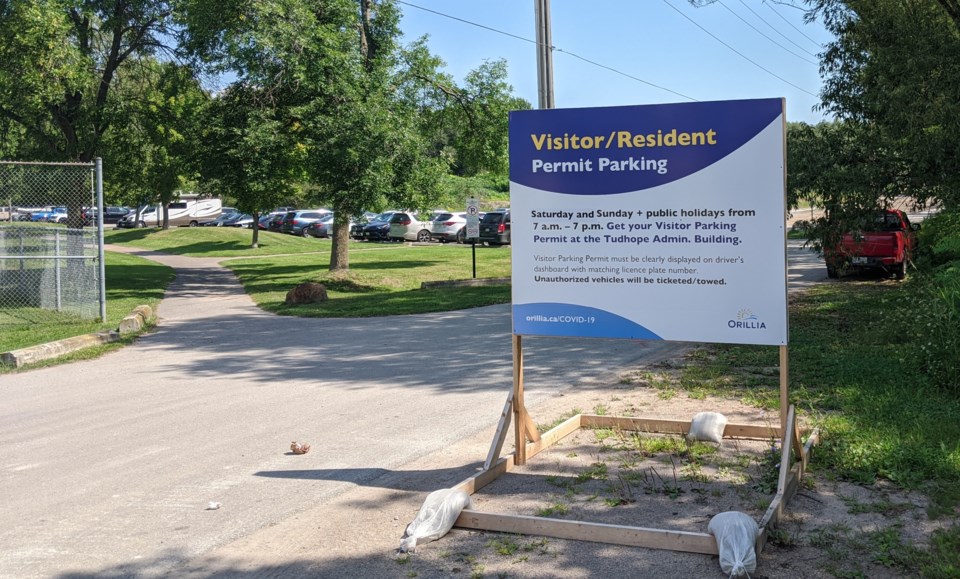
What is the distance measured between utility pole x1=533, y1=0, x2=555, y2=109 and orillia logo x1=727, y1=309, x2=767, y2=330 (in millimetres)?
8814

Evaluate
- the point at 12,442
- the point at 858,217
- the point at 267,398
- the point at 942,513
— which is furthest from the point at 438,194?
the point at 942,513

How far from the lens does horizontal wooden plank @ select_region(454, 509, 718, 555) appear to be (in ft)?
15.0

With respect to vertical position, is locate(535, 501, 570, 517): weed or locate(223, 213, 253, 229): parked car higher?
locate(223, 213, 253, 229): parked car

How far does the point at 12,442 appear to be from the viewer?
24.2 ft

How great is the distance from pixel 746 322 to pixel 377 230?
41.3 metres

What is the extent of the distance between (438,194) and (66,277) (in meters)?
9.51

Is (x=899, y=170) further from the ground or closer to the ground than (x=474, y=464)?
further from the ground

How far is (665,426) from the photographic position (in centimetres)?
693

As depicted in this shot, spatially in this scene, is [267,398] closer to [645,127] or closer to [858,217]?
[645,127]

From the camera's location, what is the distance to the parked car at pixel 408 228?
Answer: 44344 mm

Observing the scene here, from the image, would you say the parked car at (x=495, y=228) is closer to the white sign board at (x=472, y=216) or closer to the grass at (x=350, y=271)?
the grass at (x=350, y=271)

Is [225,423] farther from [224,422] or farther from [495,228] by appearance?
[495,228]

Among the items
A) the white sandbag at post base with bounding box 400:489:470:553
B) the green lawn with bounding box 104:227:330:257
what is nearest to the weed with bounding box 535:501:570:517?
the white sandbag at post base with bounding box 400:489:470:553

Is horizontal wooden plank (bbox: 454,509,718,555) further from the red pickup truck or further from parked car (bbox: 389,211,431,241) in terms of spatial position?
parked car (bbox: 389,211,431,241)
